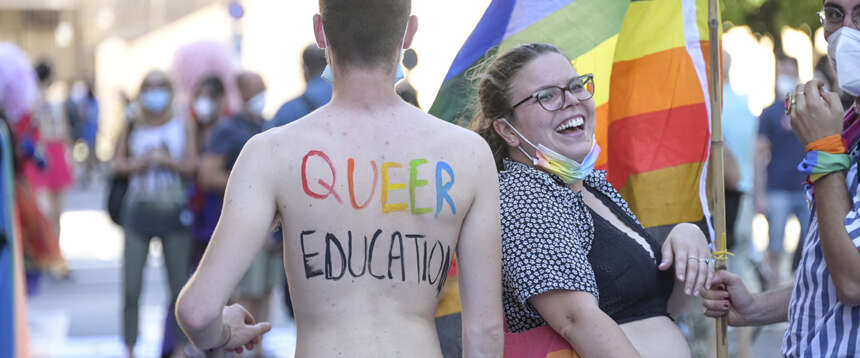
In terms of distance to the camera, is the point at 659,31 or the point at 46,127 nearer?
the point at 659,31

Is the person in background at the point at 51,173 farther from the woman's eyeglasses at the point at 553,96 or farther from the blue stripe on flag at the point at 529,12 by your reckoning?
the woman's eyeglasses at the point at 553,96

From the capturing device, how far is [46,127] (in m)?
19.4

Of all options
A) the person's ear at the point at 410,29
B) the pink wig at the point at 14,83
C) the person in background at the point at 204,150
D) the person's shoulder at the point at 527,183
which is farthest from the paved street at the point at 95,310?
the person's ear at the point at 410,29

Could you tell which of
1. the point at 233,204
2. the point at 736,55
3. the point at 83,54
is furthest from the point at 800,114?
the point at 83,54

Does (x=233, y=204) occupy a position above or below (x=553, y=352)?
above

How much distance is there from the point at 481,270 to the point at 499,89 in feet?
2.66

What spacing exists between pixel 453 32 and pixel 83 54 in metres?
30.0

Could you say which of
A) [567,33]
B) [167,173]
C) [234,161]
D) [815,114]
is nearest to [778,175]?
[234,161]

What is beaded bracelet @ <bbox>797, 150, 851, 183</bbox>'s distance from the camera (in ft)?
9.97

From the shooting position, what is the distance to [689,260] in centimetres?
335

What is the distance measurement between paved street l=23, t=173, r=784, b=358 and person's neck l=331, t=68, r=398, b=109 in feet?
18.9

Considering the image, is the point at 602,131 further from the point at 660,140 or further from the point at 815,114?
the point at 815,114

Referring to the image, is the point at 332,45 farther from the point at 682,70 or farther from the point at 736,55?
the point at 736,55

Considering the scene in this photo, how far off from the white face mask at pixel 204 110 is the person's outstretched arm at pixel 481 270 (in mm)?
5604
